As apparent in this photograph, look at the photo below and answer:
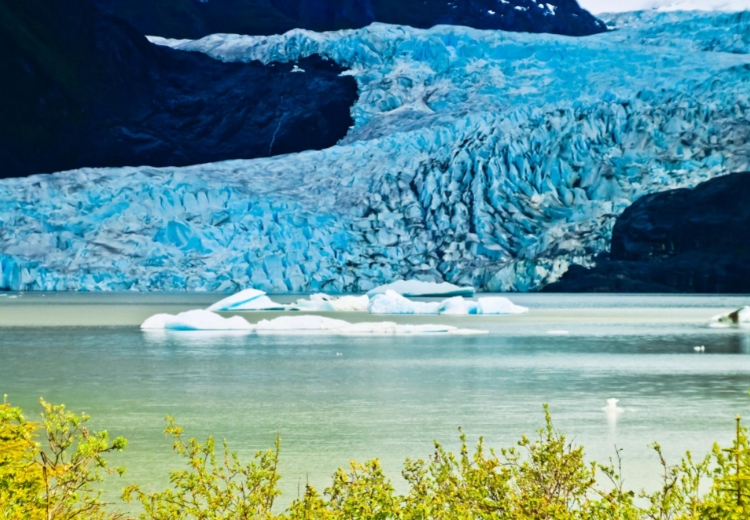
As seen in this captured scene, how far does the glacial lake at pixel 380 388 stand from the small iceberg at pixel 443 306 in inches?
146

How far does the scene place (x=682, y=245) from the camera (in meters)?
36.3

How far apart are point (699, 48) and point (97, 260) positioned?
26860 millimetres

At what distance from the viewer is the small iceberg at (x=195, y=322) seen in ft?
64.1

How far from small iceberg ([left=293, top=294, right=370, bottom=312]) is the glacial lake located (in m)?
6.04

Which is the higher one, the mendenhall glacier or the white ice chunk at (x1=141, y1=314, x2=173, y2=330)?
the mendenhall glacier

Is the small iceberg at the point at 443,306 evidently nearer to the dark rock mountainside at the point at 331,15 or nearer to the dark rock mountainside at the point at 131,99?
the dark rock mountainside at the point at 131,99

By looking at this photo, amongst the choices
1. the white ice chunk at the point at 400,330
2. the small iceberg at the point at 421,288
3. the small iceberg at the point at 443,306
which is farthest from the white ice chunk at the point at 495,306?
the white ice chunk at the point at 400,330

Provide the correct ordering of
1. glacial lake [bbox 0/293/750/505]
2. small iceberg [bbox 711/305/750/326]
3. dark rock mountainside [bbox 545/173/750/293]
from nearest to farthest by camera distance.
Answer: glacial lake [bbox 0/293/750/505]
small iceberg [bbox 711/305/750/326]
dark rock mountainside [bbox 545/173/750/293]

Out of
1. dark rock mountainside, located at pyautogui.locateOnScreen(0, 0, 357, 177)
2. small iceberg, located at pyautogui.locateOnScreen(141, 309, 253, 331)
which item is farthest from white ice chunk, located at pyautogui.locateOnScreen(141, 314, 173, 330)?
dark rock mountainside, located at pyautogui.locateOnScreen(0, 0, 357, 177)

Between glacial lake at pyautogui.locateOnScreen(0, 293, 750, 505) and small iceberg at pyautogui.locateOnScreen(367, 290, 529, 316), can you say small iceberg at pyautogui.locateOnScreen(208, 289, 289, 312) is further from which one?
glacial lake at pyautogui.locateOnScreen(0, 293, 750, 505)

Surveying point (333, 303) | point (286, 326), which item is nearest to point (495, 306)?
point (333, 303)

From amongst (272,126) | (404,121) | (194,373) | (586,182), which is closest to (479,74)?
(404,121)

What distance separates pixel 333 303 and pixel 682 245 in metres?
16.7

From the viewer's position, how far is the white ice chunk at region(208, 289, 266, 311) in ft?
76.6
